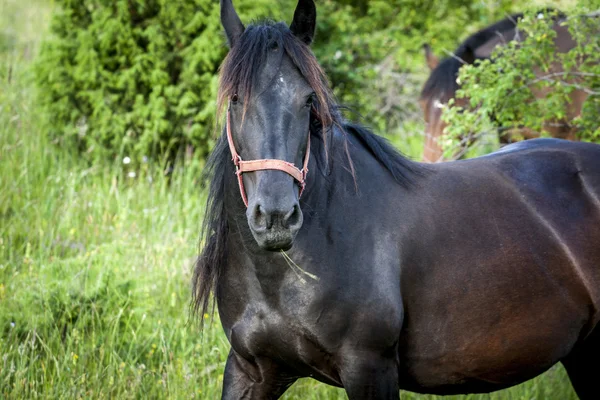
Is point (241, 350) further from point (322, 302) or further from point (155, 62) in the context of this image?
point (155, 62)

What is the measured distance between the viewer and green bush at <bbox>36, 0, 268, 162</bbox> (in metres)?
7.00

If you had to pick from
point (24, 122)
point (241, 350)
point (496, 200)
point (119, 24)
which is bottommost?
point (241, 350)

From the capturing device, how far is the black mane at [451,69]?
23.2ft

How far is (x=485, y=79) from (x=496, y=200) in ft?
6.50

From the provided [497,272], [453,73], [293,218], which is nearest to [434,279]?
[497,272]

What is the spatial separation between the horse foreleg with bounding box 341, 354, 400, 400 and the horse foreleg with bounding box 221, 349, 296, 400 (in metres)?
0.35

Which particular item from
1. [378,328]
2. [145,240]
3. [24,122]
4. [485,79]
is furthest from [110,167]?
[378,328]

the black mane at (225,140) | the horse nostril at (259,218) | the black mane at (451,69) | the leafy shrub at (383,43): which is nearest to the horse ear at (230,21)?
the black mane at (225,140)

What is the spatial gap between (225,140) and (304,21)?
0.59 meters

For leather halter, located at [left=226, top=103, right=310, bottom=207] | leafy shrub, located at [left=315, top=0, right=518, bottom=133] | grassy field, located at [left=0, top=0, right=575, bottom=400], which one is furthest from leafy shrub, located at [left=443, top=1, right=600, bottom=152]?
leafy shrub, located at [left=315, top=0, right=518, bottom=133]

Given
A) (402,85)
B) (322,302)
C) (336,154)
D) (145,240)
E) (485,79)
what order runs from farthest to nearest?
(402,85) → (145,240) → (485,79) → (336,154) → (322,302)

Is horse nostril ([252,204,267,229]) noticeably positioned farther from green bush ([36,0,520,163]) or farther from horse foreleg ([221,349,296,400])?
green bush ([36,0,520,163])

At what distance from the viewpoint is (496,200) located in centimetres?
331

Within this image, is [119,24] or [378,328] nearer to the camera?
[378,328]
